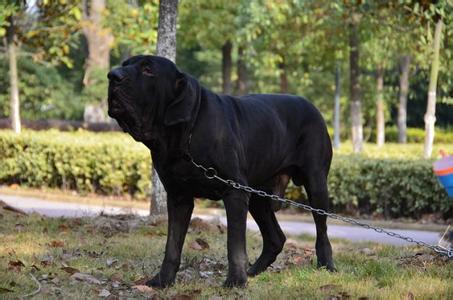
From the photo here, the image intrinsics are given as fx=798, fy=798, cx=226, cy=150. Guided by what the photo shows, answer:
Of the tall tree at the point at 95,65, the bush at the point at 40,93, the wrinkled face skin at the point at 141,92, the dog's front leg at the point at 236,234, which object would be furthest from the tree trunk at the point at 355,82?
the bush at the point at 40,93

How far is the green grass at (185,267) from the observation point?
5.47 metres

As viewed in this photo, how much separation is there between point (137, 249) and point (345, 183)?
705 centimetres

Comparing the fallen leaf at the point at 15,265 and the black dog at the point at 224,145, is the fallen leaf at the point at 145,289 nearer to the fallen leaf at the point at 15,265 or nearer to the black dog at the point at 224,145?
the black dog at the point at 224,145

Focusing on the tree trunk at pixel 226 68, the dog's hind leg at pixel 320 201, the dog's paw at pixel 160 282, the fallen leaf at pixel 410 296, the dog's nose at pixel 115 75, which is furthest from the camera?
the tree trunk at pixel 226 68

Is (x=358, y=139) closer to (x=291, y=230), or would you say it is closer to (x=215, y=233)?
(x=291, y=230)

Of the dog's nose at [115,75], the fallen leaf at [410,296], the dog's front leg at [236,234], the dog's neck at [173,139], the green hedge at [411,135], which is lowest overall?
the green hedge at [411,135]

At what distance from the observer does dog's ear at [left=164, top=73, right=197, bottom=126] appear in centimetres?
529

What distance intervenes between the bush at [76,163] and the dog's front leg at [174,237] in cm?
1007

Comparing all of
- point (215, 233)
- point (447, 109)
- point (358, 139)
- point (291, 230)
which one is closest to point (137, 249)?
point (215, 233)

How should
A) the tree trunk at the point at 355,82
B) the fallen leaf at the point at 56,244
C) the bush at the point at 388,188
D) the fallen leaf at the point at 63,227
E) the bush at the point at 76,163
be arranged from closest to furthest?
the fallen leaf at the point at 56,244
the fallen leaf at the point at 63,227
the bush at the point at 388,188
the bush at the point at 76,163
the tree trunk at the point at 355,82

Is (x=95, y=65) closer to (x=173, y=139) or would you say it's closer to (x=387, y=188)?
(x=387, y=188)

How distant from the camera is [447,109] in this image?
51.9 meters

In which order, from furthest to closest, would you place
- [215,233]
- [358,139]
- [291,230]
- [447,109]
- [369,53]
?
[447,109], [369,53], [358,139], [291,230], [215,233]

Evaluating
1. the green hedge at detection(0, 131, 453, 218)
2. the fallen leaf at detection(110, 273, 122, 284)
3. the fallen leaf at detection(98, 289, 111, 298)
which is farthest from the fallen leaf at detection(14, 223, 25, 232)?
the green hedge at detection(0, 131, 453, 218)
